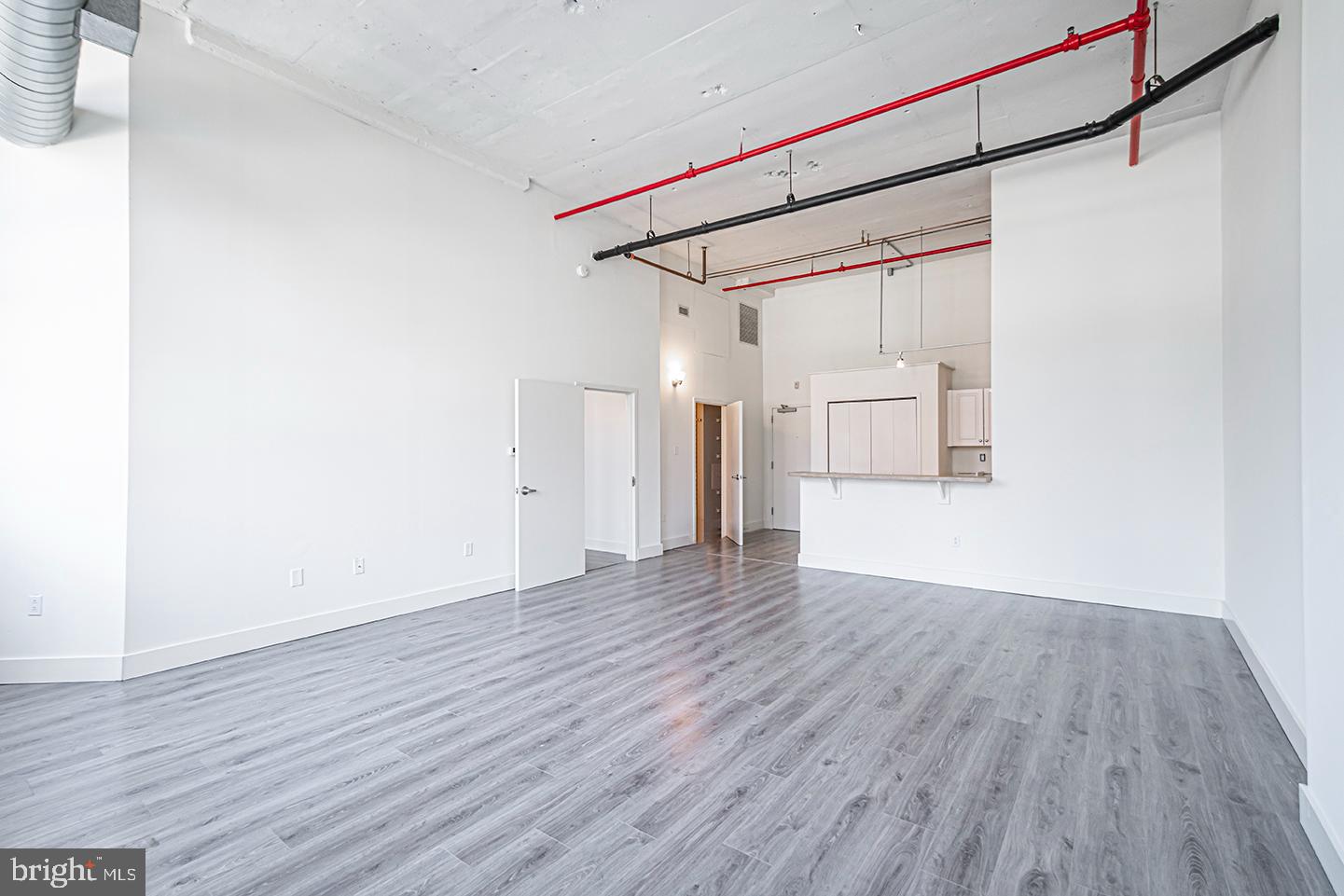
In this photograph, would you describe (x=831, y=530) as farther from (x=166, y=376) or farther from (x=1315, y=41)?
(x=166, y=376)

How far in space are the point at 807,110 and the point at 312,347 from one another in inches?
165

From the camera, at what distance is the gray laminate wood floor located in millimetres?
1962

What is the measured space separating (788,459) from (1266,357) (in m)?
7.00

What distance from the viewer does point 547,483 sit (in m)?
6.27

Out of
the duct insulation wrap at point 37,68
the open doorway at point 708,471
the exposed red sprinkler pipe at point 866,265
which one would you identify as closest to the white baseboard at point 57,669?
the duct insulation wrap at point 37,68

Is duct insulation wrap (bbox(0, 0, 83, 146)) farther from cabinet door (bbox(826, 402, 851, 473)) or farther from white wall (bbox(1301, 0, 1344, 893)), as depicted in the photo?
cabinet door (bbox(826, 402, 851, 473))

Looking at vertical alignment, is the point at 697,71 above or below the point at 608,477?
above

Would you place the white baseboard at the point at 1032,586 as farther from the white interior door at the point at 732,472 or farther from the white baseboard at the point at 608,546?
the white baseboard at the point at 608,546

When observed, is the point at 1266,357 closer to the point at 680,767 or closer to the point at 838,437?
the point at 680,767

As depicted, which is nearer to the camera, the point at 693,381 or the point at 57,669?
the point at 57,669

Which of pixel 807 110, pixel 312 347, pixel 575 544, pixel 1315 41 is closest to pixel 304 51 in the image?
pixel 312 347

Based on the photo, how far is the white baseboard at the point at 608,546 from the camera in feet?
26.4

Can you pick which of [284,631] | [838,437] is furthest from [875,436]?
[284,631]

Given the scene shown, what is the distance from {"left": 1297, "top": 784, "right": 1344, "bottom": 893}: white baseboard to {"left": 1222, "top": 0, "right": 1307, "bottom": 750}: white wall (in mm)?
766
